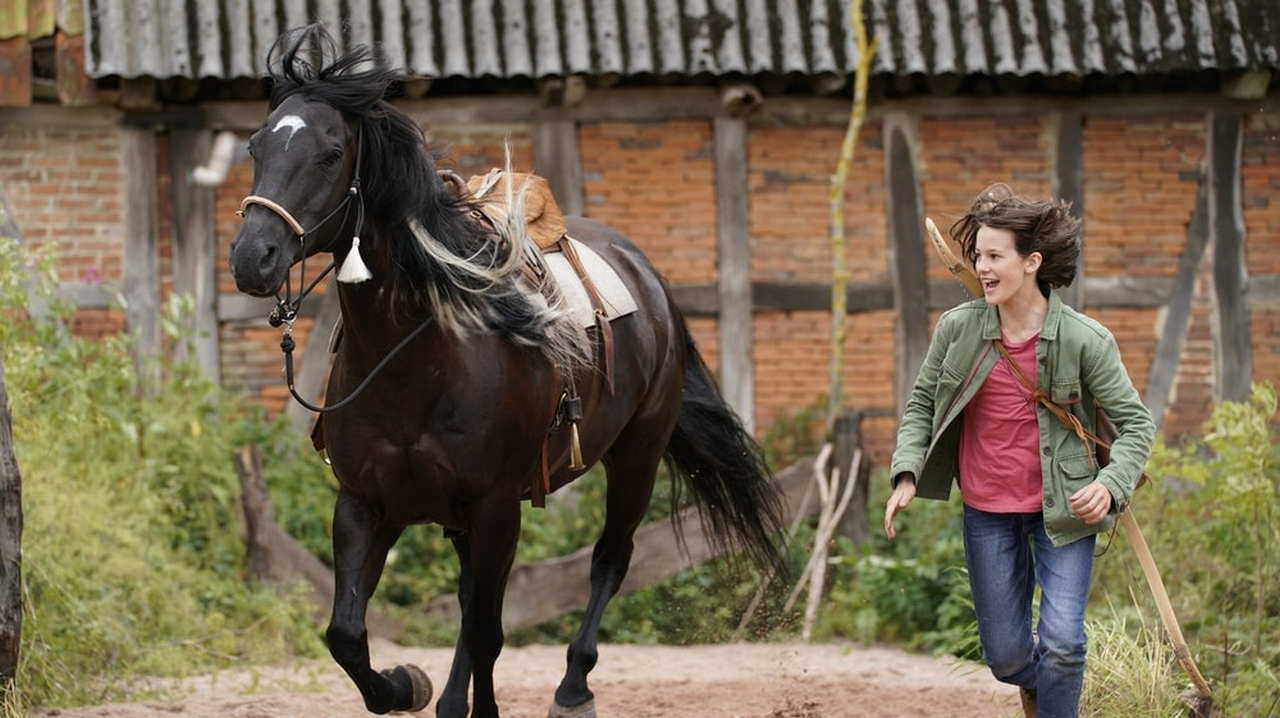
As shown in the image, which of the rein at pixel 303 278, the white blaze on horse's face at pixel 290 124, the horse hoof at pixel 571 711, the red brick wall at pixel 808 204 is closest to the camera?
the rein at pixel 303 278

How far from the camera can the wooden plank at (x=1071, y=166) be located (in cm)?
1111

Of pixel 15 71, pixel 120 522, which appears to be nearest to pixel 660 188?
pixel 15 71

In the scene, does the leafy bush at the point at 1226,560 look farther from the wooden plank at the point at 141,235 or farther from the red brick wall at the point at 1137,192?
the wooden plank at the point at 141,235

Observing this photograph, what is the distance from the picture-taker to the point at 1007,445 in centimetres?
487

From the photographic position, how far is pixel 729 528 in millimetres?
7461

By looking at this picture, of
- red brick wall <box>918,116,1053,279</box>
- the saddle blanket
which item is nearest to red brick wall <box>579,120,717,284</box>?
red brick wall <box>918,116,1053,279</box>

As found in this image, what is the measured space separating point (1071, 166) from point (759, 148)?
6.71ft

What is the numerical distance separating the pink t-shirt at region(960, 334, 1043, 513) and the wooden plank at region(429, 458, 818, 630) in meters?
4.55

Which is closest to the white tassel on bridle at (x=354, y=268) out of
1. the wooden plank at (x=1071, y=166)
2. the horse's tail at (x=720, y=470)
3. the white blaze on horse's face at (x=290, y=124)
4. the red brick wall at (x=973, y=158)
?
the white blaze on horse's face at (x=290, y=124)

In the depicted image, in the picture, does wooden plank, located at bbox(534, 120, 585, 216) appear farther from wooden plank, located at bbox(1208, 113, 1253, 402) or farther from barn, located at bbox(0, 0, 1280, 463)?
wooden plank, located at bbox(1208, 113, 1253, 402)

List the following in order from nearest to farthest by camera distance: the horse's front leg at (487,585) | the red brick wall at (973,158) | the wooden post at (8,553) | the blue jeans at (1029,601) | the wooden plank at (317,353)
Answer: the blue jeans at (1029,601), the horse's front leg at (487,585), the wooden post at (8,553), the wooden plank at (317,353), the red brick wall at (973,158)

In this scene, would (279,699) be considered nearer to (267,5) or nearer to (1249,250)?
(267,5)

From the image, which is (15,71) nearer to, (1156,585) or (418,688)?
(418,688)

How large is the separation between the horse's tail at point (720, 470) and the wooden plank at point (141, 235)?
4.29 m
